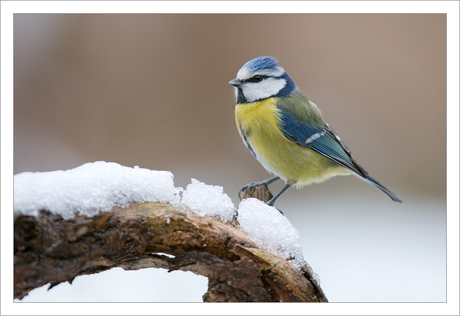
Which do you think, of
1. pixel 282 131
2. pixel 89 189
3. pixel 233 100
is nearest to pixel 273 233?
pixel 89 189

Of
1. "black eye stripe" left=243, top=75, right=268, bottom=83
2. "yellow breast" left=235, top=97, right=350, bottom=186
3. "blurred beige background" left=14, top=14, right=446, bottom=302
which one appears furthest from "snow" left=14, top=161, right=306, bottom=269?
"blurred beige background" left=14, top=14, right=446, bottom=302

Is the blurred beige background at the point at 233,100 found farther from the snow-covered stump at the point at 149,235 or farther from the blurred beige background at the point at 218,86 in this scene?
the snow-covered stump at the point at 149,235

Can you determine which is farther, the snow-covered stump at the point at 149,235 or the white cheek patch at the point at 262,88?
the white cheek patch at the point at 262,88

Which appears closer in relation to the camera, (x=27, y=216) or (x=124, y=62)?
(x=27, y=216)

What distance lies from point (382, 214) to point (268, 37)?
129cm

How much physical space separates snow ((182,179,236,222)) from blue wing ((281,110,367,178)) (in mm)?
565

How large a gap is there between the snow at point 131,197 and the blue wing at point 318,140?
478mm

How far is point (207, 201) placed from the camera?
3.47 feet

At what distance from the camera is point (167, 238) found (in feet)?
3.16

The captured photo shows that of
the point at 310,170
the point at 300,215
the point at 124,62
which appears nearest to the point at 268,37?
the point at 124,62

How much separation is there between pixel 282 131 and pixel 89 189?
835 millimetres

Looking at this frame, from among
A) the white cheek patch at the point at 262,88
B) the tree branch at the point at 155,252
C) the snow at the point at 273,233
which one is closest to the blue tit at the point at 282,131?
the white cheek patch at the point at 262,88

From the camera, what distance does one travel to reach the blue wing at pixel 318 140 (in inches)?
→ 61.9

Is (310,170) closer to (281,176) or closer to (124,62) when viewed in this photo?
(281,176)
